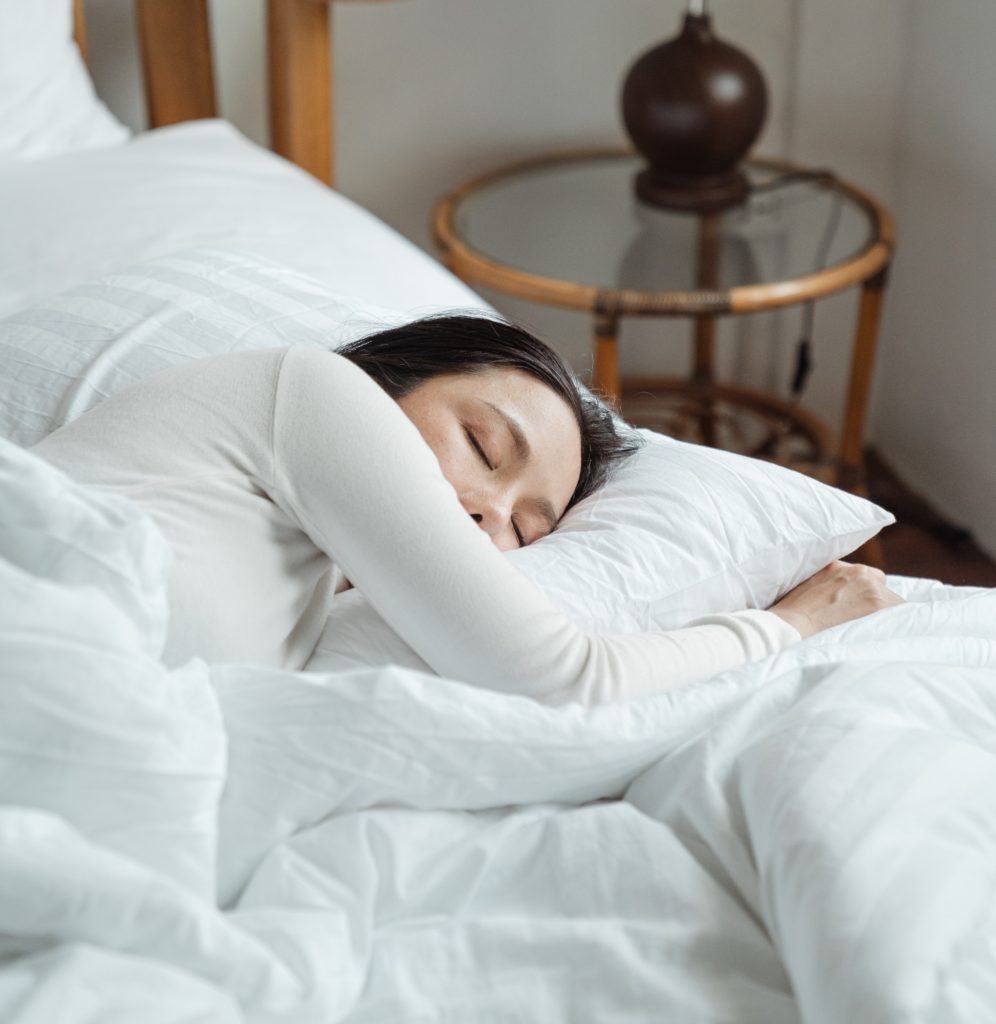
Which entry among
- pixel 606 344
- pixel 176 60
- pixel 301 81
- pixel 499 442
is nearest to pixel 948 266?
pixel 606 344

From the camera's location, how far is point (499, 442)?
0.82 meters

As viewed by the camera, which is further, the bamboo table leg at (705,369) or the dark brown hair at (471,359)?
the bamboo table leg at (705,369)

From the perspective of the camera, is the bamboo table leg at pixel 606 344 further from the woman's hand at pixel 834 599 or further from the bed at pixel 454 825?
the bed at pixel 454 825

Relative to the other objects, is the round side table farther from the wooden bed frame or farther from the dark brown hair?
the dark brown hair

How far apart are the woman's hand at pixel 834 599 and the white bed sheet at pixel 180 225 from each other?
42 centimetres

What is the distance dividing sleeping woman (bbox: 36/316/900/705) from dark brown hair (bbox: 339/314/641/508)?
0.16ft

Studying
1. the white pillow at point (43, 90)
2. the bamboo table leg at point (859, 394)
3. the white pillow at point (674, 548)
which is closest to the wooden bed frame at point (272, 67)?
the white pillow at point (43, 90)

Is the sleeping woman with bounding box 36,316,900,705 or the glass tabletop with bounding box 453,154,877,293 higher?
the sleeping woman with bounding box 36,316,900,705

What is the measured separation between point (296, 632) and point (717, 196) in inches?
40.2

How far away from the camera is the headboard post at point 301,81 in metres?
1.51

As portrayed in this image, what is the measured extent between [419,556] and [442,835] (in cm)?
15

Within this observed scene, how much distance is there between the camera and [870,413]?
2.08m

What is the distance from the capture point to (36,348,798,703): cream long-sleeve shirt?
69cm

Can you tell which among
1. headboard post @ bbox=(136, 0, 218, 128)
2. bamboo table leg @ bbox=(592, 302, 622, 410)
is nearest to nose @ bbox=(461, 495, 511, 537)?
bamboo table leg @ bbox=(592, 302, 622, 410)
